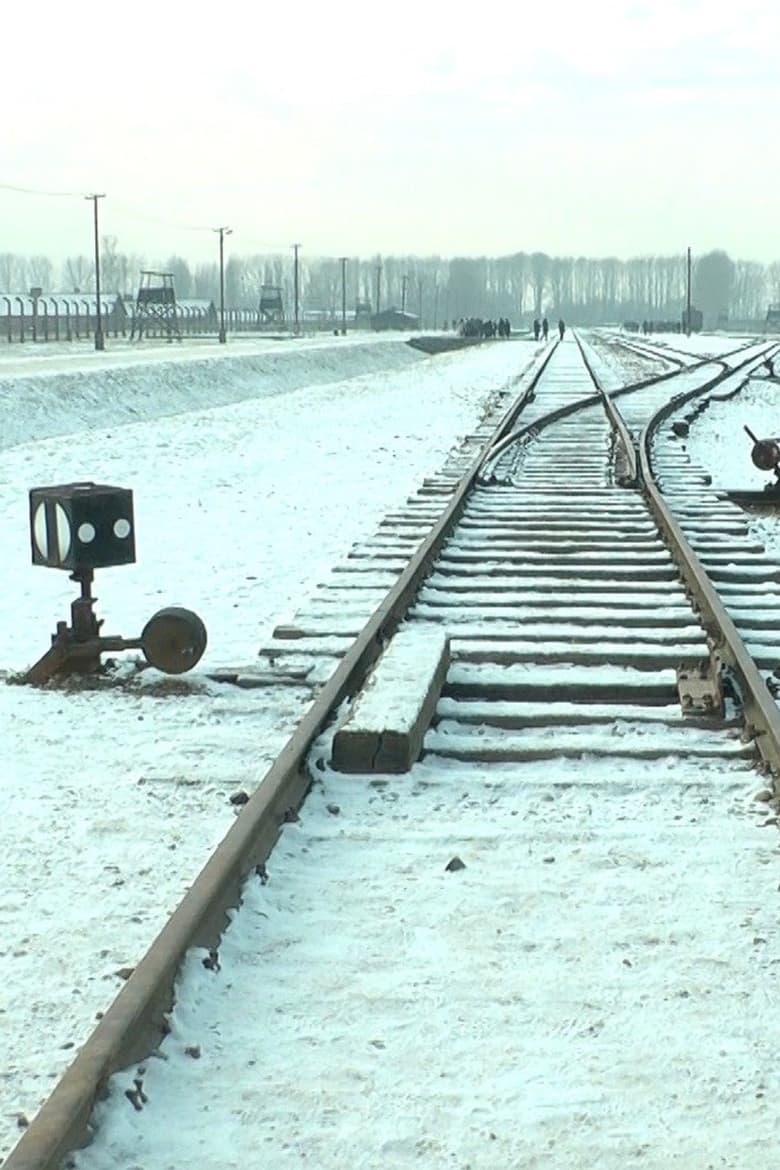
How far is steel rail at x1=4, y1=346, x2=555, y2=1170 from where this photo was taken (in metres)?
2.22

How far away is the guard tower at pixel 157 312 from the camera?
66.9 metres

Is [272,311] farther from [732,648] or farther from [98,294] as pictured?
[732,648]

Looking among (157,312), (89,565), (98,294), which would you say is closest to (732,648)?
(89,565)

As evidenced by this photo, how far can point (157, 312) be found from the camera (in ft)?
225

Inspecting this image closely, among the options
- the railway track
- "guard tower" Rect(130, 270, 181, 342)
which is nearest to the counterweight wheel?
the railway track

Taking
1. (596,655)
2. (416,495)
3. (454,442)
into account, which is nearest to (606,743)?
(596,655)

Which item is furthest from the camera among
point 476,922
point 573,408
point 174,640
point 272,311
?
point 272,311

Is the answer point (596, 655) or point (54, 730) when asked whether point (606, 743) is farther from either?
point (54, 730)

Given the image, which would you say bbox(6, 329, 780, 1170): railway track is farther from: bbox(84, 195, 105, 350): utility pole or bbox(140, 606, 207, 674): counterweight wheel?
bbox(84, 195, 105, 350): utility pole

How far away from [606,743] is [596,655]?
3.59 feet

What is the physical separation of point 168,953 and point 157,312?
68119mm

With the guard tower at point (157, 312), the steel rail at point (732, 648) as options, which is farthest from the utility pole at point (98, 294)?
the steel rail at point (732, 648)

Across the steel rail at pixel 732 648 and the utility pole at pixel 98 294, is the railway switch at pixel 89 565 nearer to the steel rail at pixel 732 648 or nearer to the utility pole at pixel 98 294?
the steel rail at pixel 732 648

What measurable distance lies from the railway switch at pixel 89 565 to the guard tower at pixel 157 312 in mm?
60667
